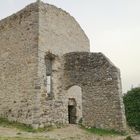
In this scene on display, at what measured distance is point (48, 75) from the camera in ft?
48.5

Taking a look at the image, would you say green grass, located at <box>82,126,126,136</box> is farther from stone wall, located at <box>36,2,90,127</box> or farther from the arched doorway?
the arched doorway

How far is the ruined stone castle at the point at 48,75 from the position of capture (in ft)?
44.7

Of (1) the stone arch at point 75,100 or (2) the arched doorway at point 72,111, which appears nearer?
(1) the stone arch at point 75,100

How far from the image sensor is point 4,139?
9.22m

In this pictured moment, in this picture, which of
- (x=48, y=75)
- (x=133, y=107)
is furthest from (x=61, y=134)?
(x=133, y=107)

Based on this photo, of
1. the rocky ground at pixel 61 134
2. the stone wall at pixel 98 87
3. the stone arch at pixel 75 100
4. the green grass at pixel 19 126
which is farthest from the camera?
the stone arch at pixel 75 100

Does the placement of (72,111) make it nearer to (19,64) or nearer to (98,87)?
(98,87)

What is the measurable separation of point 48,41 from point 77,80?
2365 mm

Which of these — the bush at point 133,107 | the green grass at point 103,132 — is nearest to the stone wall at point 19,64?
the green grass at point 103,132

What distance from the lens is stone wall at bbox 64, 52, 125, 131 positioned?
13789 millimetres

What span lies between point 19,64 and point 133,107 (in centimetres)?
678

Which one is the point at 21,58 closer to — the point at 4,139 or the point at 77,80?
the point at 77,80

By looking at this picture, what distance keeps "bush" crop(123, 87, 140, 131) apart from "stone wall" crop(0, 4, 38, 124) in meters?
6.07

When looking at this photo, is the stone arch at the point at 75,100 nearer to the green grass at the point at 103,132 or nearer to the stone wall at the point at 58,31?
the stone wall at the point at 58,31
